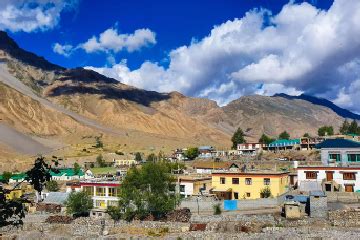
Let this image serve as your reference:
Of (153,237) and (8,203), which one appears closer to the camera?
(8,203)

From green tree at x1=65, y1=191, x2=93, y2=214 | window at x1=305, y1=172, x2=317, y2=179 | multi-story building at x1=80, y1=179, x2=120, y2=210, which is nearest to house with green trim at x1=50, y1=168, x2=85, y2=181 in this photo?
multi-story building at x1=80, y1=179, x2=120, y2=210

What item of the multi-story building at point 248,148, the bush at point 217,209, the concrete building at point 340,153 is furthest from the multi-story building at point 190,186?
the multi-story building at point 248,148

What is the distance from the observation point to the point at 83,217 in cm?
5362

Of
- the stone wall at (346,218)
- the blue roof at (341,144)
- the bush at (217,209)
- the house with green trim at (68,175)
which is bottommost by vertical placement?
the stone wall at (346,218)

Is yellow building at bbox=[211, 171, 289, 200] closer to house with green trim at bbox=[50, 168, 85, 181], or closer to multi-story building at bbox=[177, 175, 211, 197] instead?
multi-story building at bbox=[177, 175, 211, 197]

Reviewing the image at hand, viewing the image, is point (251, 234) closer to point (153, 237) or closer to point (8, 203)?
point (153, 237)

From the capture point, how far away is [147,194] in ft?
166

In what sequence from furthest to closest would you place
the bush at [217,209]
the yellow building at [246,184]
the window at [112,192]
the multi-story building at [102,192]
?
the window at [112,192], the multi-story building at [102,192], the yellow building at [246,184], the bush at [217,209]

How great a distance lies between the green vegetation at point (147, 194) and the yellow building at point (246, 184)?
324 inches

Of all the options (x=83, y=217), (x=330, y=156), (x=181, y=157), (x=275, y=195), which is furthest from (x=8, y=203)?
(x=181, y=157)

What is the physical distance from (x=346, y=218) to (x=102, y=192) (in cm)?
3185

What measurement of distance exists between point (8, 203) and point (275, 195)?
156ft

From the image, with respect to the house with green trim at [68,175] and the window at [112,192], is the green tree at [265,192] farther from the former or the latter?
the house with green trim at [68,175]

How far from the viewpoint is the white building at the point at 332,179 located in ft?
179
